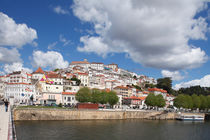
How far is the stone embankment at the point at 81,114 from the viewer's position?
175ft

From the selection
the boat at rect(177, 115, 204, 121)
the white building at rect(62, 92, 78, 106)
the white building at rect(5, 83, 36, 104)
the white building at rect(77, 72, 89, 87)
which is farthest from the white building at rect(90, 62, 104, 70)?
the boat at rect(177, 115, 204, 121)

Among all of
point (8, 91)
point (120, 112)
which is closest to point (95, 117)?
point (120, 112)

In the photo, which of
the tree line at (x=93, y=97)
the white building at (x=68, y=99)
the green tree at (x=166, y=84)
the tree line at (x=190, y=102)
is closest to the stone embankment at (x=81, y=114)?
the tree line at (x=93, y=97)

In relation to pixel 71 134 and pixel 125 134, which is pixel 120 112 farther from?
pixel 71 134

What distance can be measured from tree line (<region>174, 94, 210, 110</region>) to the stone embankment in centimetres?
1361


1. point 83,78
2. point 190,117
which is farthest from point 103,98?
point 83,78

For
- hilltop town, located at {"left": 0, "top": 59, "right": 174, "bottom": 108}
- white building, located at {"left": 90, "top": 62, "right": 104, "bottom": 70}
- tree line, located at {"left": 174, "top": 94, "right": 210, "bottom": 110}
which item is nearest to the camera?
hilltop town, located at {"left": 0, "top": 59, "right": 174, "bottom": 108}

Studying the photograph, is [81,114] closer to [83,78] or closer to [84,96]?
[84,96]

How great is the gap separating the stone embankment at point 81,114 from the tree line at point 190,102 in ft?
44.7

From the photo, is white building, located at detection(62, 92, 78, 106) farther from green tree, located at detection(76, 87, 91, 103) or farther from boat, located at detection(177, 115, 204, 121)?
boat, located at detection(177, 115, 204, 121)

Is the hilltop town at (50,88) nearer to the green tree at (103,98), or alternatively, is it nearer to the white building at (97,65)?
the green tree at (103,98)

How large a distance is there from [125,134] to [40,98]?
163ft

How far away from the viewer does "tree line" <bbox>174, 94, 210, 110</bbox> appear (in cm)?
9081

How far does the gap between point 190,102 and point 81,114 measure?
184ft
